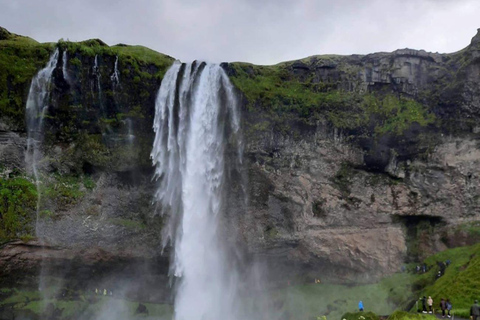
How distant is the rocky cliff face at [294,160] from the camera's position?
29.6 meters

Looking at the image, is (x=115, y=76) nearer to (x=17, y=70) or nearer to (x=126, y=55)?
(x=126, y=55)

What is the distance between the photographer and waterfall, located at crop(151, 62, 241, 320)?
3000cm

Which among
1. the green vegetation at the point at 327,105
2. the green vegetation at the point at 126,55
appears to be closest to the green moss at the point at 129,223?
the green vegetation at the point at 126,55

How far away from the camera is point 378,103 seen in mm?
31984

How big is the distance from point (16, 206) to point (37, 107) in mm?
7321

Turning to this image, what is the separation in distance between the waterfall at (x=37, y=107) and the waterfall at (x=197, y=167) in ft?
26.1

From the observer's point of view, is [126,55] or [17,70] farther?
[126,55]

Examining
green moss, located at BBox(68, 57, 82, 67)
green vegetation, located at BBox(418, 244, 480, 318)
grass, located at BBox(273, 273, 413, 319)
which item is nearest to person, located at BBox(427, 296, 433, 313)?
green vegetation, located at BBox(418, 244, 480, 318)

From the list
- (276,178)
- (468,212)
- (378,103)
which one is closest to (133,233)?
(276,178)

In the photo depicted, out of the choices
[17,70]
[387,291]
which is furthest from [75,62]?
[387,291]

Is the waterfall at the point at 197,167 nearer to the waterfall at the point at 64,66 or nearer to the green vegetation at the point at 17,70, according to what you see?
the waterfall at the point at 64,66

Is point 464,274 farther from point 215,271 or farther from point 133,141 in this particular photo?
point 133,141

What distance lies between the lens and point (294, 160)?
3144 centimetres

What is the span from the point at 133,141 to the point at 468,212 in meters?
25.6
